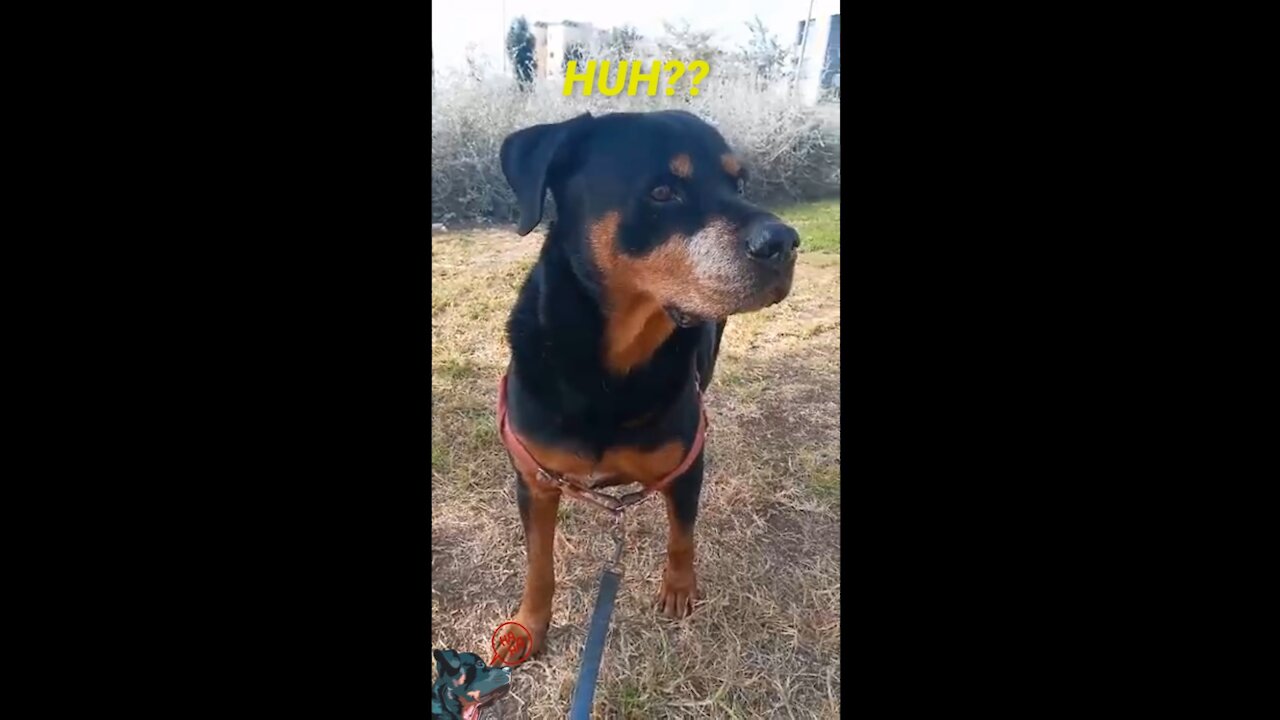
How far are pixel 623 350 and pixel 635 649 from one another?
77cm

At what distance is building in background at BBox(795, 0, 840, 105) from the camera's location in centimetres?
173

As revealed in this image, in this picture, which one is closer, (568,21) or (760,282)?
(760,282)

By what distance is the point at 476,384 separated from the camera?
1.88 metres

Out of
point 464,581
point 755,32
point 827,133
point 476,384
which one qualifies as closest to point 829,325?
point 827,133

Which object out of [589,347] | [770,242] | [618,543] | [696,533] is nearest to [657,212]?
[770,242]

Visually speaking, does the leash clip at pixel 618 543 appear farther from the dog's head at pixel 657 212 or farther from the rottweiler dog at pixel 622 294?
the dog's head at pixel 657 212

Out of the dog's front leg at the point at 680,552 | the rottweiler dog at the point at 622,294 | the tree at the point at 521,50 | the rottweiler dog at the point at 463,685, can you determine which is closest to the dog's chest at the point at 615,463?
the rottweiler dog at the point at 622,294

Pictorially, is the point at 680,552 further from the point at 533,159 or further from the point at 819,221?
the point at 533,159

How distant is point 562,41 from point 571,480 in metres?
0.99

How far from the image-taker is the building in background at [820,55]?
5.67ft

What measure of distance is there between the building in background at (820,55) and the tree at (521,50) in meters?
0.59

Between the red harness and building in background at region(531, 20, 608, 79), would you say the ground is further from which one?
building in background at region(531, 20, 608, 79)

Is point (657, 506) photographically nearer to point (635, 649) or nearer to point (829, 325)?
point (635, 649)

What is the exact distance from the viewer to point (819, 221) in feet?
5.79
